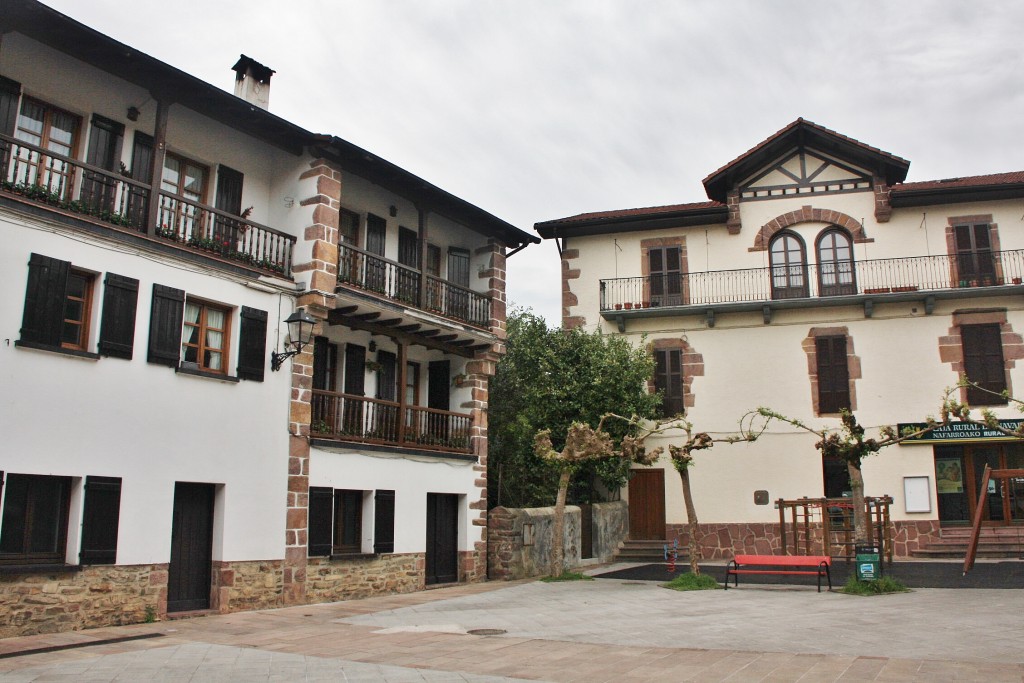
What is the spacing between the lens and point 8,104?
11.6 metres

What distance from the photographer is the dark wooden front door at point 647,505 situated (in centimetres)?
2317

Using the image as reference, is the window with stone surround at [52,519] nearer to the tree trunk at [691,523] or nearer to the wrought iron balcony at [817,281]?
the tree trunk at [691,523]

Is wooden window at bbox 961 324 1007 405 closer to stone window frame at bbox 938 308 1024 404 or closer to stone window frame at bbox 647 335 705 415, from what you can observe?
stone window frame at bbox 938 308 1024 404

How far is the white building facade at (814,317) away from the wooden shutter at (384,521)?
9.02 metres

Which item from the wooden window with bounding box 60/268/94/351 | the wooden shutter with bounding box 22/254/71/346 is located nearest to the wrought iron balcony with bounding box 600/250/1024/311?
the wooden window with bounding box 60/268/94/351

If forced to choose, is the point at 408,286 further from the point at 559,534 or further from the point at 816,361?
the point at 816,361

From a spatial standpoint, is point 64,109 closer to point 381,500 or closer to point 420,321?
point 420,321

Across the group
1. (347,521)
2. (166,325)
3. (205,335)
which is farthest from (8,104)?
(347,521)

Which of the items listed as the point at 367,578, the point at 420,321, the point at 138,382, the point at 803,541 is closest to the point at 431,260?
the point at 420,321

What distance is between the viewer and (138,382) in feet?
39.4

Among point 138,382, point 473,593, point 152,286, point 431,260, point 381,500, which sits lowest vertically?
point 473,593

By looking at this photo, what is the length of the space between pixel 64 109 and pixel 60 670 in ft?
25.4

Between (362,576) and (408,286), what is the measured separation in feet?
18.5

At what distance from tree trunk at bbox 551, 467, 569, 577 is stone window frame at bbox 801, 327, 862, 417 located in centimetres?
814
